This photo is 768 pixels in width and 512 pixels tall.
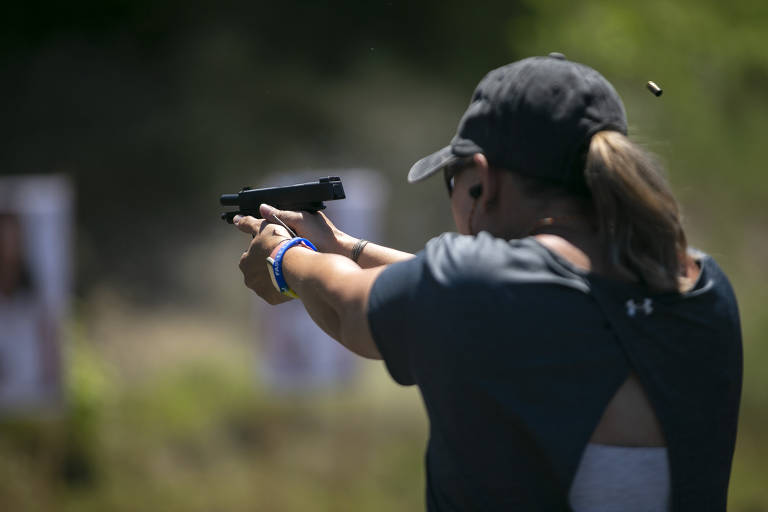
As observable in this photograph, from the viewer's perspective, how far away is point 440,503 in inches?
52.2

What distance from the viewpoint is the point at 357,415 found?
5809mm

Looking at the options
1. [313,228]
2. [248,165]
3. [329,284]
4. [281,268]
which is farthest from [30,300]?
[329,284]

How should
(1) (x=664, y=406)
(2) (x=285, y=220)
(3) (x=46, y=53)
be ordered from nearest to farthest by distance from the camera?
(1) (x=664, y=406), (2) (x=285, y=220), (3) (x=46, y=53)

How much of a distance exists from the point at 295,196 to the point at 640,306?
2.78 ft

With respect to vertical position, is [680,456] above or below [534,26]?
below

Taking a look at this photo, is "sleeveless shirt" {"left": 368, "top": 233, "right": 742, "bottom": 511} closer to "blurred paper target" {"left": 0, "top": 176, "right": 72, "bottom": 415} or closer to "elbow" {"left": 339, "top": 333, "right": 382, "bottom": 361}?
"elbow" {"left": 339, "top": 333, "right": 382, "bottom": 361}

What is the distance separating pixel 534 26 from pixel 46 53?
206 inches

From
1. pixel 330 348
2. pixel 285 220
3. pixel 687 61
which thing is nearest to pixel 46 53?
pixel 330 348

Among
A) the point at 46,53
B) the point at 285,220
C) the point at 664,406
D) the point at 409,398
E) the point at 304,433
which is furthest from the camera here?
the point at 46,53

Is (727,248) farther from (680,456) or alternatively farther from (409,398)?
(680,456)

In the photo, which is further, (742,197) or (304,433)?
(742,197)

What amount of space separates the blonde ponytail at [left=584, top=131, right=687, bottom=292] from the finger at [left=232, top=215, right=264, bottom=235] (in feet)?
2.67

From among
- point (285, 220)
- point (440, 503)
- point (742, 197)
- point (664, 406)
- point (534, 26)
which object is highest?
point (534, 26)

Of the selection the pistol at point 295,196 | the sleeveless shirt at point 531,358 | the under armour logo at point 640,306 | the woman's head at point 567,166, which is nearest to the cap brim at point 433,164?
the woman's head at point 567,166
